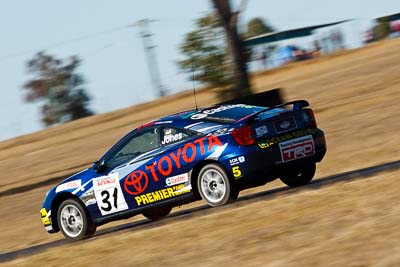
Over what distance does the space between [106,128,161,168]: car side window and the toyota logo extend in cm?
26

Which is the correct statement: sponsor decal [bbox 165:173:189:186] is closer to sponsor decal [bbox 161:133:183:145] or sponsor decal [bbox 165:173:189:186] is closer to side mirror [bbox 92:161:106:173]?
sponsor decal [bbox 161:133:183:145]

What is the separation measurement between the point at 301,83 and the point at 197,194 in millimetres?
28728

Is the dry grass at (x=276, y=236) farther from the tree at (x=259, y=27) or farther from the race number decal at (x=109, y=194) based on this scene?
the tree at (x=259, y=27)

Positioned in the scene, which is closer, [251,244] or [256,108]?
[251,244]

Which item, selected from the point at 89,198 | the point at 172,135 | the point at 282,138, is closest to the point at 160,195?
the point at 172,135

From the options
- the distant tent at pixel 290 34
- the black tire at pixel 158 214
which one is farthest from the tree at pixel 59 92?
the black tire at pixel 158 214

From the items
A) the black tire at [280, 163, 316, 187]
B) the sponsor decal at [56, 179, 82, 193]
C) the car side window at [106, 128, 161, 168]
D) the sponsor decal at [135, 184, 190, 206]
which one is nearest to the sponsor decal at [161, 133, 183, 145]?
the car side window at [106, 128, 161, 168]

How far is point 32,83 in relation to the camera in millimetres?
86562

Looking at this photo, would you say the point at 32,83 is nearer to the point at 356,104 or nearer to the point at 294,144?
the point at 356,104

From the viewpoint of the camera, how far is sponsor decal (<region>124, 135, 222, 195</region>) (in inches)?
488

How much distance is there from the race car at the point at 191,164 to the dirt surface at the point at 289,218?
0.36m

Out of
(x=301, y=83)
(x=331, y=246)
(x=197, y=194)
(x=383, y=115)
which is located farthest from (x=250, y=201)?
(x=301, y=83)

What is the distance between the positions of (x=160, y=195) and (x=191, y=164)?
754 mm

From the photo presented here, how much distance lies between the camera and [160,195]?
42.7 ft
